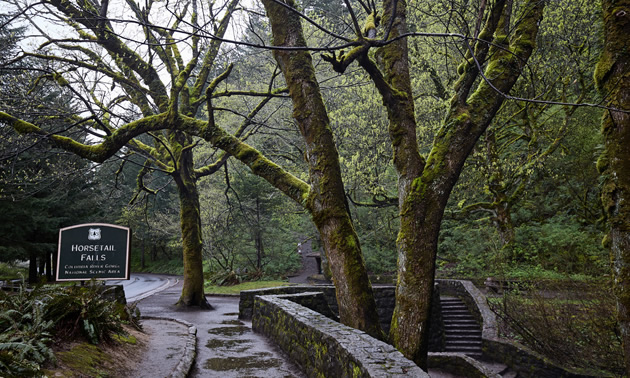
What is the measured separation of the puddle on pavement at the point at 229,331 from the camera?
9688 mm

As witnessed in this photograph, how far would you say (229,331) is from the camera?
10078 mm

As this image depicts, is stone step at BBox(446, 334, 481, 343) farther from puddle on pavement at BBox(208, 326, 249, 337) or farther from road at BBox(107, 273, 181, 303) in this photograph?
road at BBox(107, 273, 181, 303)

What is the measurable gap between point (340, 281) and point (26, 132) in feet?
27.0

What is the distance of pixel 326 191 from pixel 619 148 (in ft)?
13.5

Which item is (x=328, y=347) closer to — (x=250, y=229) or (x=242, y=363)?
(x=242, y=363)

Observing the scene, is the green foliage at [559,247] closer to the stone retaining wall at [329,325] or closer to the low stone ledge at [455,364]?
the stone retaining wall at [329,325]

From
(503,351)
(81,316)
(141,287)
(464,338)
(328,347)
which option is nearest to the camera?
(328,347)

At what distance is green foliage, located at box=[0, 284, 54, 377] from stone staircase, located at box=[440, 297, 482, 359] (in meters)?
11.5

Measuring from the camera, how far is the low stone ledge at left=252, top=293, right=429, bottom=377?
158 inches

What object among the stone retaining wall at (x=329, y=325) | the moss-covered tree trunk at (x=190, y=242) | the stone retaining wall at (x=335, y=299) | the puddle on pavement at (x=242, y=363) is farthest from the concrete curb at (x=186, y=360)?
the moss-covered tree trunk at (x=190, y=242)

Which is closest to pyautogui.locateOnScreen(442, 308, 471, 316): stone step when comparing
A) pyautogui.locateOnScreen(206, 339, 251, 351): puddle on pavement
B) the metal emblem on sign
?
pyautogui.locateOnScreen(206, 339, 251, 351): puddle on pavement

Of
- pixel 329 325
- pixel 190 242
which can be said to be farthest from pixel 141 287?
pixel 329 325

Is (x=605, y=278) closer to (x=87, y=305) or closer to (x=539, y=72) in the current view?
(x=539, y=72)

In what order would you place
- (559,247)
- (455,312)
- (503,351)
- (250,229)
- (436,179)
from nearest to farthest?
(436,179), (503,351), (455,312), (559,247), (250,229)
